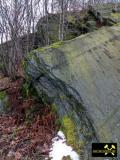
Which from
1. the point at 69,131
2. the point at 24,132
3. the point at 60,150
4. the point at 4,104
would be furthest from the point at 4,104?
the point at 60,150

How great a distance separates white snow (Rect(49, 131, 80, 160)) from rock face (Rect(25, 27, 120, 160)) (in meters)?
0.14

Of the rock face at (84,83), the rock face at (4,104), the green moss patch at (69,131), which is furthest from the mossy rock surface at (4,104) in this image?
the green moss patch at (69,131)

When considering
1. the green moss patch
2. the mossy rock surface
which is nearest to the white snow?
the green moss patch

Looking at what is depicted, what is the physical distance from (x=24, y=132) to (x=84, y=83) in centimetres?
175

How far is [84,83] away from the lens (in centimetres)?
585

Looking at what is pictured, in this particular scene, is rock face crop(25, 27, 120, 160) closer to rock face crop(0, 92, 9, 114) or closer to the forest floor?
the forest floor

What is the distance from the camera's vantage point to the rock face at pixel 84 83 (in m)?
5.21

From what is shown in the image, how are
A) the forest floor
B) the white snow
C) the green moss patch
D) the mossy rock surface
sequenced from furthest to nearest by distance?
the mossy rock surface
the forest floor
the green moss patch
the white snow

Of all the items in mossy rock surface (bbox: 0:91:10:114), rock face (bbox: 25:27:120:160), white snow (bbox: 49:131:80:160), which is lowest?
mossy rock surface (bbox: 0:91:10:114)

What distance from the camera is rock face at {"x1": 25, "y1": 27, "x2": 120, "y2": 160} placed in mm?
5215

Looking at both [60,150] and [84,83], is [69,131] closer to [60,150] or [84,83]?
[60,150]

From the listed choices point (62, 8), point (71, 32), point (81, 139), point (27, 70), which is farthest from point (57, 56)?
point (71, 32)

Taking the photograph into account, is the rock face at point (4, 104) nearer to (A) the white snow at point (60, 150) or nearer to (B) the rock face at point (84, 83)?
(B) the rock face at point (84, 83)

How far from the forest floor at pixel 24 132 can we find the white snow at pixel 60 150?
0.42ft
